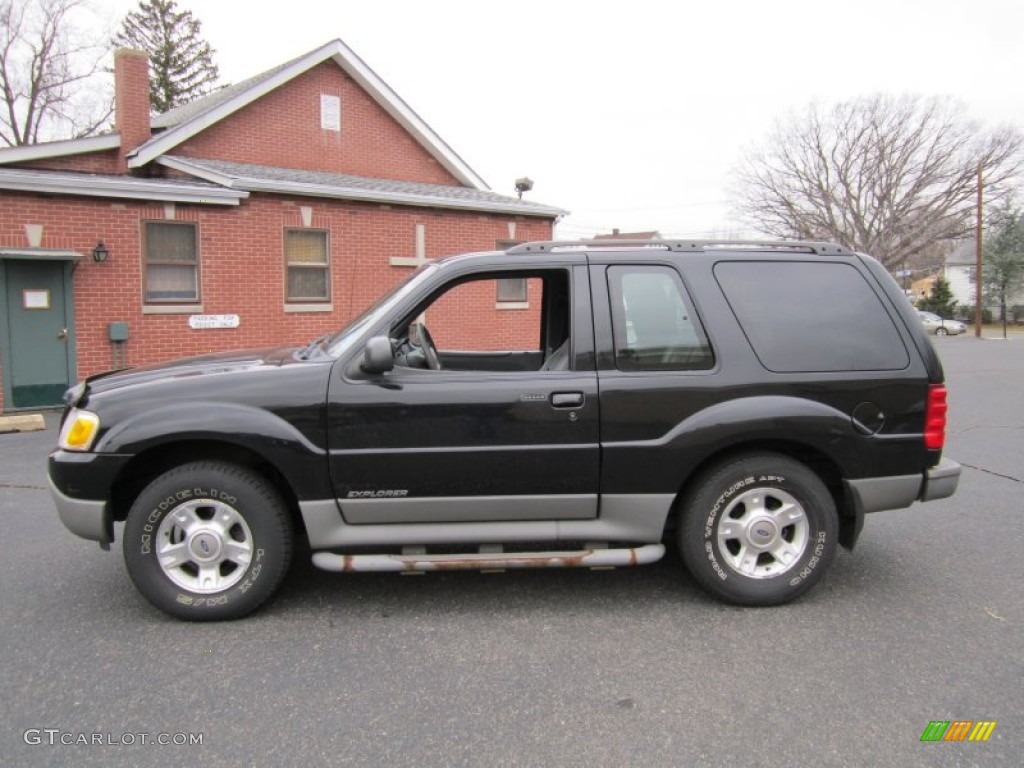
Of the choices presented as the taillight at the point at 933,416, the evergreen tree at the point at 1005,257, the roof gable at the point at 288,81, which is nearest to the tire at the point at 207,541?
the taillight at the point at 933,416

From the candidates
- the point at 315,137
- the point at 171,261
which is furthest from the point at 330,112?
the point at 171,261

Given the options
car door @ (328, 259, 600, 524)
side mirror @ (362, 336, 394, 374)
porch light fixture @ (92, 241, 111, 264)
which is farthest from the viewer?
porch light fixture @ (92, 241, 111, 264)

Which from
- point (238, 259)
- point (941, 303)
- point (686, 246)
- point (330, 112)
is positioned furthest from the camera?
point (941, 303)

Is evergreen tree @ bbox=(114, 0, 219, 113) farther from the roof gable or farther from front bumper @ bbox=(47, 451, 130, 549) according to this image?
front bumper @ bbox=(47, 451, 130, 549)

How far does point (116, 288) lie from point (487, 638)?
1002cm

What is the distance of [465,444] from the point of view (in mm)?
3486

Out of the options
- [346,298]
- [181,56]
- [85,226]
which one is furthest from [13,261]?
[181,56]

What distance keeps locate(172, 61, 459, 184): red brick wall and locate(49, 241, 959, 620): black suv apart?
12.3 meters

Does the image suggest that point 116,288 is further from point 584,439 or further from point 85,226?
point 584,439

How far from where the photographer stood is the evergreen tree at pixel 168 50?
3709 cm

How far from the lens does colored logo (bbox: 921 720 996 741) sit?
2.57m

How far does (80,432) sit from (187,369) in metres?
0.57

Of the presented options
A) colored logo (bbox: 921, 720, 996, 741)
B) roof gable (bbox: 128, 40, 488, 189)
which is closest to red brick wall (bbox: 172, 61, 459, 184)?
roof gable (bbox: 128, 40, 488, 189)

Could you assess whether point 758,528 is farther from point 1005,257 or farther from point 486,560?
point 1005,257
